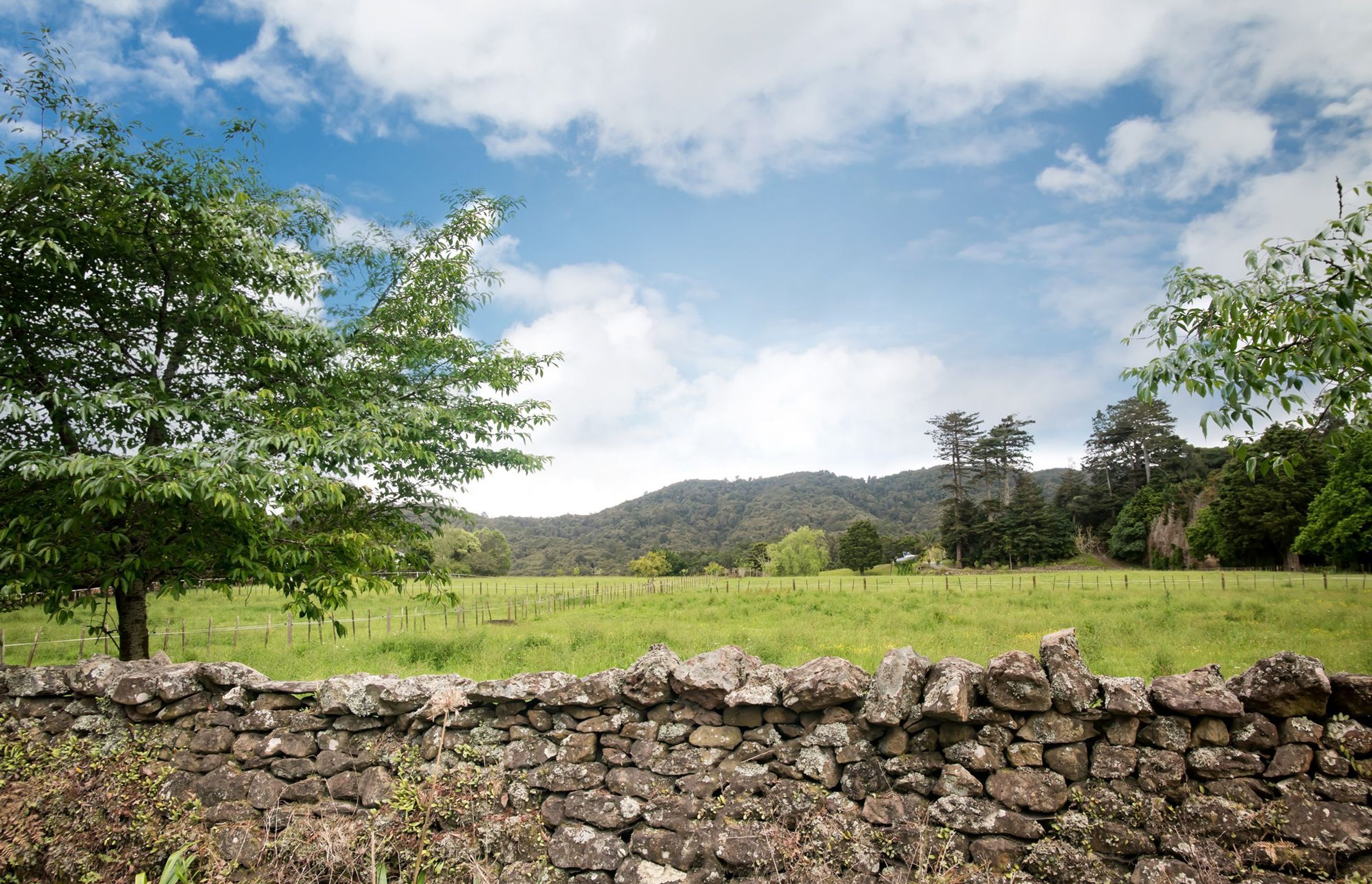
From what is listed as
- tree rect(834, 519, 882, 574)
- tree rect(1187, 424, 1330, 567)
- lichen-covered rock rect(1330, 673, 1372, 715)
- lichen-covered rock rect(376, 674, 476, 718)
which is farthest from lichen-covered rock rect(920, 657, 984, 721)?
tree rect(834, 519, 882, 574)

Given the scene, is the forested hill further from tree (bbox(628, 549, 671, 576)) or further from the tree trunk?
the tree trunk

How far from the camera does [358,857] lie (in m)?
4.39

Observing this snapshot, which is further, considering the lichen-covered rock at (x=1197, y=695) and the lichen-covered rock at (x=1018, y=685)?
the lichen-covered rock at (x=1018, y=685)

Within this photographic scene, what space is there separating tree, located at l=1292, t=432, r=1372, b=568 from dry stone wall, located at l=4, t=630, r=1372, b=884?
33162 mm

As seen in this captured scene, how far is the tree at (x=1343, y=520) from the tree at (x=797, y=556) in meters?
40.4

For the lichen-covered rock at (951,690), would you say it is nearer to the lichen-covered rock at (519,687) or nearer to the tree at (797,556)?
the lichen-covered rock at (519,687)

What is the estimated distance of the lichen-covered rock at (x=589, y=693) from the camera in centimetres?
457

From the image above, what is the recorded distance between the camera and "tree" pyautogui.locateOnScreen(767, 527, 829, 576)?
228 ft

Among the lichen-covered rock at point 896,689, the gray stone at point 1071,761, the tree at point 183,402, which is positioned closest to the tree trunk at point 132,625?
the tree at point 183,402

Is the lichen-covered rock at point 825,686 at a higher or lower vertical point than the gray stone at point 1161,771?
higher

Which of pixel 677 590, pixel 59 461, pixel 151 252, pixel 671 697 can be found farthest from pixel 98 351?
pixel 677 590

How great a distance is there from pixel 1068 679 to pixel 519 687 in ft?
12.7

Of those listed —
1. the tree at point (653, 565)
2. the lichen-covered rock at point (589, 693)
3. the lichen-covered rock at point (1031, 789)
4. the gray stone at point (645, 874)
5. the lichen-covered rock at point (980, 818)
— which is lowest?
the tree at point (653, 565)

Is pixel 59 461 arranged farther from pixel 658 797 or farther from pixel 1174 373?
pixel 1174 373
